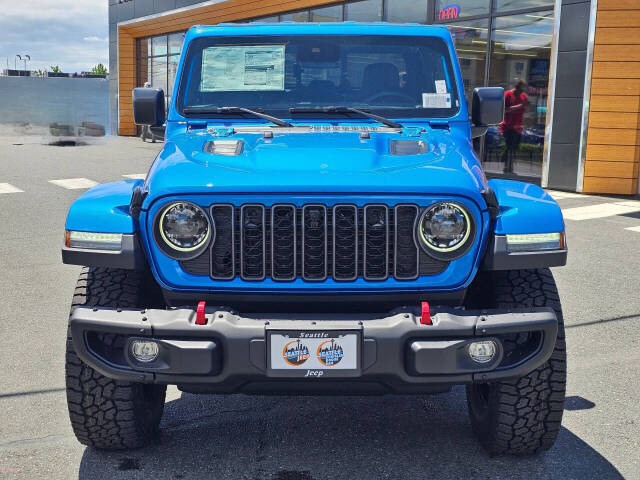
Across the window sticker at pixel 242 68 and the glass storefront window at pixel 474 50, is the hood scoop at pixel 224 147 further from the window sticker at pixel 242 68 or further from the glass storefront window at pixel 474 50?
the glass storefront window at pixel 474 50

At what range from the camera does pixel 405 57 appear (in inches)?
178

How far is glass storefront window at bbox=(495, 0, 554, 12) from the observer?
1450cm

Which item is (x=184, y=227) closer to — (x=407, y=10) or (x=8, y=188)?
(x=8, y=188)

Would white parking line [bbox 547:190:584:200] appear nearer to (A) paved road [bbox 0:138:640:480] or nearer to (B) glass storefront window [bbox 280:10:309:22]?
(A) paved road [bbox 0:138:640:480]

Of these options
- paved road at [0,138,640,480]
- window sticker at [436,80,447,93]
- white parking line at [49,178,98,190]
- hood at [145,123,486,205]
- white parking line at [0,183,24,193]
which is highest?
window sticker at [436,80,447,93]

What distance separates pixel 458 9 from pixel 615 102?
172 inches

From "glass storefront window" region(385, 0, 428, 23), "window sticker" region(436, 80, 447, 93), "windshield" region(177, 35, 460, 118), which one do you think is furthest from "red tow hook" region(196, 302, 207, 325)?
"glass storefront window" region(385, 0, 428, 23)

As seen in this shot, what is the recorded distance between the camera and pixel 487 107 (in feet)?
14.9

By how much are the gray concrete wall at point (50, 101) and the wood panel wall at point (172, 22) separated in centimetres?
614

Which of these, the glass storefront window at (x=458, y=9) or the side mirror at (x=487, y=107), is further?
the glass storefront window at (x=458, y=9)

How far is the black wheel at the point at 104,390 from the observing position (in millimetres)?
3348

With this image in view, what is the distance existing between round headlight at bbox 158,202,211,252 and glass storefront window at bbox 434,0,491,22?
13.8 meters

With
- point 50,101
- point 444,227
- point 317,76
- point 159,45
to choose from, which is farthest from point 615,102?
point 50,101

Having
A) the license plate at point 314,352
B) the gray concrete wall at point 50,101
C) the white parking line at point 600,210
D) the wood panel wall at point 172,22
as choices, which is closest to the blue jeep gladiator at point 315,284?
the license plate at point 314,352
